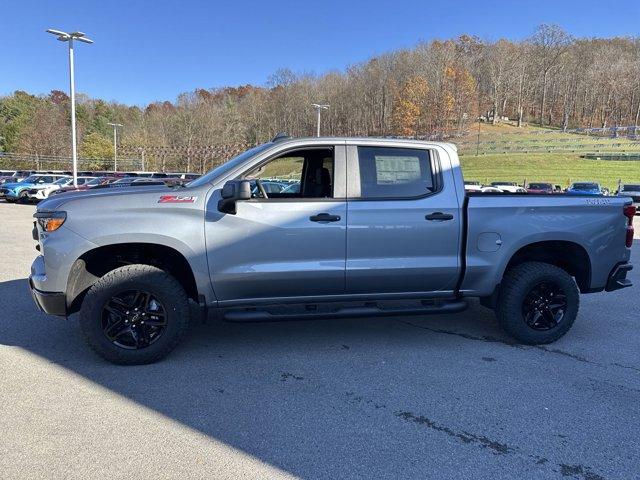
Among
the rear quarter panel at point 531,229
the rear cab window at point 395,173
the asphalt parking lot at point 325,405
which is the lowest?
the asphalt parking lot at point 325,405

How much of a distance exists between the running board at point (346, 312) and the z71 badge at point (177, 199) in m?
1.01

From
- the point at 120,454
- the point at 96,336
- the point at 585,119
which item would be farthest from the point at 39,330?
the point at 585,119

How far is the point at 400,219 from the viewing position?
425 cm

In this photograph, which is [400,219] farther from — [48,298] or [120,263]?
[48,298]

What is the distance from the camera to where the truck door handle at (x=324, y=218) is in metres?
4.11

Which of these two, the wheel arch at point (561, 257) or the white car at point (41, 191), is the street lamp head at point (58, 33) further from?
the wheel arch at point (561, 257)

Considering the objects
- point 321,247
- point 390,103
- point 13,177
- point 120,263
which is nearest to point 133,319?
point 120,263

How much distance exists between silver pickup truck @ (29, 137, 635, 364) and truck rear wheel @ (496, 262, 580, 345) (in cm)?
1

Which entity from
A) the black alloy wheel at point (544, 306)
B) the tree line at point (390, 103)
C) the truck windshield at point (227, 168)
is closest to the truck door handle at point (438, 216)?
the black alloy wheel at point (544, 306)

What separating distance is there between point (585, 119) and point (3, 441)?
434 feet

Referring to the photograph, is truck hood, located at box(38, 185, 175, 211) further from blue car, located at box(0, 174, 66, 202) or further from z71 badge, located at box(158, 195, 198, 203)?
blue car, located at box(0, 174, 66, 202)

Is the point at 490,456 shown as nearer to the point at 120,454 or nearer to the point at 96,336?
the point at 120,454

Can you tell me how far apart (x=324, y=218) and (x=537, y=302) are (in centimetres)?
231

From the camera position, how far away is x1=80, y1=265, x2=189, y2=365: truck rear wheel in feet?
12.8
